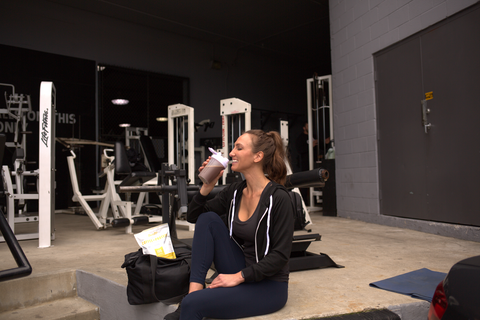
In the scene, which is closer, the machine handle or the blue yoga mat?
the blue yoga mat

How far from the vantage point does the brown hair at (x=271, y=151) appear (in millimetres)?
1697

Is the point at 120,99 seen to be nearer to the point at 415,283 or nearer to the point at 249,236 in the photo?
the point at 249,236

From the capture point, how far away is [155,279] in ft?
5.63

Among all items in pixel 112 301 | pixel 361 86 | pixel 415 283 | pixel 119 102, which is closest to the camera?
pixel 415 283

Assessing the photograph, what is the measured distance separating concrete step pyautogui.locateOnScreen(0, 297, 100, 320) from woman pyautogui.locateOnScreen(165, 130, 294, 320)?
0.98 m

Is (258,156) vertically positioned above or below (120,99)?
below

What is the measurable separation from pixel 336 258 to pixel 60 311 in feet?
5.95

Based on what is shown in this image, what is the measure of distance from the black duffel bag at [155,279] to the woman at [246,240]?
155 mm

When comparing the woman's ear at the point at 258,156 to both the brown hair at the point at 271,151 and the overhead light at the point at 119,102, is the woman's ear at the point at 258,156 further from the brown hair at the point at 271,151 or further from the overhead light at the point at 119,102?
the overhead light at the point at 119,102

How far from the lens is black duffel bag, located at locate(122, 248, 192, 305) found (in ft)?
5.61

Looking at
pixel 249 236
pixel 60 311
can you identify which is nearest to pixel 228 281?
pixel 249 236

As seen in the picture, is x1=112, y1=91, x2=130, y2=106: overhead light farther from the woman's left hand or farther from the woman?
the woman's left hand

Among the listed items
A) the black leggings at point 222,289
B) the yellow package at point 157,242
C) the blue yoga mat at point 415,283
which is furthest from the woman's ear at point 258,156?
the blue yoga mat at point 415,283

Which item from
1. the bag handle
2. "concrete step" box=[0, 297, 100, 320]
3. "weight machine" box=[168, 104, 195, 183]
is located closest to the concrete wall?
"weight machine" box=[168, 104, 195, 183]
